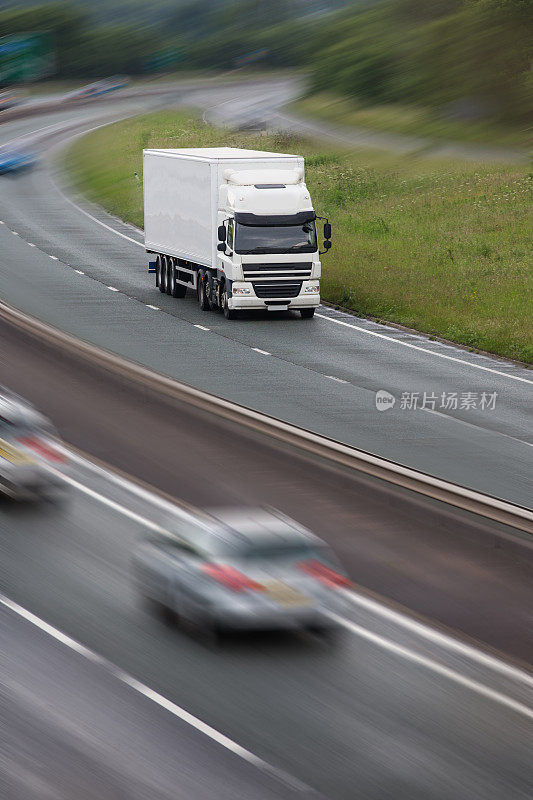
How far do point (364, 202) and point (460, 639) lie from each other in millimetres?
48464

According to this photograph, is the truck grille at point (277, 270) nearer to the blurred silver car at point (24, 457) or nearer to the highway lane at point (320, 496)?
the highway lane at point (320, 496)

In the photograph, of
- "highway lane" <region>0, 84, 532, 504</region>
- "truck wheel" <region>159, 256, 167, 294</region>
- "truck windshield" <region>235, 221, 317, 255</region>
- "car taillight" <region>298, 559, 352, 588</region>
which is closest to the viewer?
"car taillight" <region>298, 559, 352, 588</region>

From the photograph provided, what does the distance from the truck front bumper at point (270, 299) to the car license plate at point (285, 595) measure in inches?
939

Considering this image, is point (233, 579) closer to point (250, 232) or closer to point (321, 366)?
point (321, 366)

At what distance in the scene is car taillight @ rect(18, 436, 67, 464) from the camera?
21533mm

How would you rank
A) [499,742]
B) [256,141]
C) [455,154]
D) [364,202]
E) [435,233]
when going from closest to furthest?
[499,742] < [435,233] < [364,202] < [455,154] < [256,141]

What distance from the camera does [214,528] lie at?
52.7ft

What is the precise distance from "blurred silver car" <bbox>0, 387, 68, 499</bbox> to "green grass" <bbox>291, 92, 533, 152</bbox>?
5056 cm

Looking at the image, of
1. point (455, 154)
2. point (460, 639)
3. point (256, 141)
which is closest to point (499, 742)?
point (460, 639)

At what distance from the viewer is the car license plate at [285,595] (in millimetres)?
15180

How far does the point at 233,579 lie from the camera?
1517 cm

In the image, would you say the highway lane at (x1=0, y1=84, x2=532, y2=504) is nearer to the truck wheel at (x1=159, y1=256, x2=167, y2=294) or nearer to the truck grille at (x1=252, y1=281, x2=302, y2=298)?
the truck wheel at (x1=159, y1=256, x2=167, y2=294)

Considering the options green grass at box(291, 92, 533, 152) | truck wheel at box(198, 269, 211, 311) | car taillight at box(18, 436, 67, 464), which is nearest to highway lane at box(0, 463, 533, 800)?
car taillight at box(18, 436, 67, 464)

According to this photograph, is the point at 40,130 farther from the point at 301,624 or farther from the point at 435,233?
the point at 301,624
